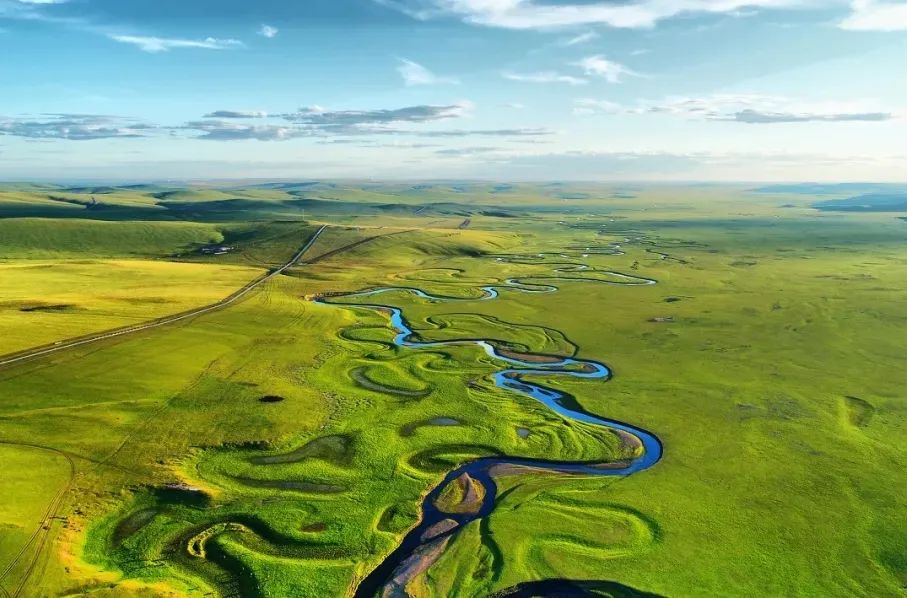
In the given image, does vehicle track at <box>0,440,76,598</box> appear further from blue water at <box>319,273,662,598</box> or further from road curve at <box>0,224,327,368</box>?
road curve at <box>0,224,327,368</box>

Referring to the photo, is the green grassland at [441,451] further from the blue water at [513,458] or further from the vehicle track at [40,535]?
the blue water at [513,458]

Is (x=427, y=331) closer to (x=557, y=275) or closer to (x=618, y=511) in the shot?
(x=618, y=511)

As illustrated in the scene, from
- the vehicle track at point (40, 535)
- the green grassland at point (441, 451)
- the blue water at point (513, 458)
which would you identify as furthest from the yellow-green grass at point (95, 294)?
the blue water at point (513, 458)

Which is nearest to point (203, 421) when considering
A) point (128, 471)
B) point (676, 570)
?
point (128, 471)

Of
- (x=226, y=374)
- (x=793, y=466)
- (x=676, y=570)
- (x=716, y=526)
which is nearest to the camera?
(x=676, y=570)

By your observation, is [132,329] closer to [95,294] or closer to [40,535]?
[95,294]

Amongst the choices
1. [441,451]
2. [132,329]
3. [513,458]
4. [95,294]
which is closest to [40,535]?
[441,451]

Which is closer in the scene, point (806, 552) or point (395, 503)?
point (806, 552)
